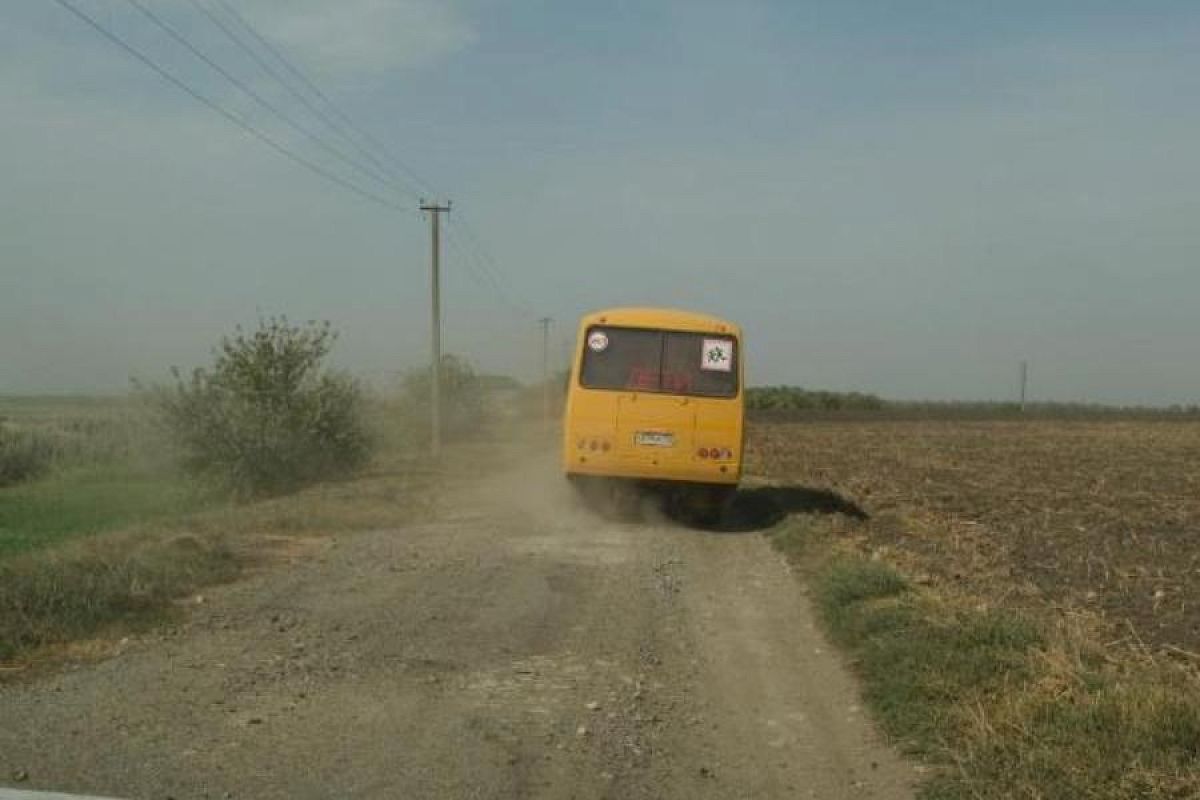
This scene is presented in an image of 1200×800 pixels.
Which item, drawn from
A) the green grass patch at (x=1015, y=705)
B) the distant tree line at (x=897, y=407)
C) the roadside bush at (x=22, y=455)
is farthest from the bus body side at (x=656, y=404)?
the distant tree line at (x=897, y=407)

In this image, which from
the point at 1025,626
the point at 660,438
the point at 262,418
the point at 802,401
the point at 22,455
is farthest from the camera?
the point at 802,401

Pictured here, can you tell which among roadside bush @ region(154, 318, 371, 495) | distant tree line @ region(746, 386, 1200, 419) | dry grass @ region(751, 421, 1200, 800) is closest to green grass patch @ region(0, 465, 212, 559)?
roadside bush @ region(154, 318, 371, 495)

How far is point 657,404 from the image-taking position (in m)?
16.1

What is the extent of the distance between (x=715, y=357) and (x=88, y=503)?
15615 millimetres

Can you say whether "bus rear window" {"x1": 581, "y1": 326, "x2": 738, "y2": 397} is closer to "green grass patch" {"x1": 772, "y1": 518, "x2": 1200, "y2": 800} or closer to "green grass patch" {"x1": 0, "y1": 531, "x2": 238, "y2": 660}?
"green grass patch" {"x1": 0, "y1": 531, "x2": 238, "y2": 660}

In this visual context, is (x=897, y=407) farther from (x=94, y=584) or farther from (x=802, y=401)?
(x=94, y=584)

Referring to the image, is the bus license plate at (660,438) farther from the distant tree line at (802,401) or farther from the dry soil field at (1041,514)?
the distant tree line at (802,401)

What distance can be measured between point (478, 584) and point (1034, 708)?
19.3 ft

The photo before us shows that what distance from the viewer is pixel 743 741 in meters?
6.59

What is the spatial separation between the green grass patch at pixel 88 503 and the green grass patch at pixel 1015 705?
1160cm

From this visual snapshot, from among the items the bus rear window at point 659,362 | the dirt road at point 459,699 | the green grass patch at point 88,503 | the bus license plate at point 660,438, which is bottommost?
the green grass patch at point 88,503

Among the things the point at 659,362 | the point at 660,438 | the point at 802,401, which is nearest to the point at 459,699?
the point at 660,438

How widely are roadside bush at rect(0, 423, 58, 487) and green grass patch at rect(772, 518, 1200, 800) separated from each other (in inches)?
1235

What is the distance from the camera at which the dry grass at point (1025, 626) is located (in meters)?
5.55
